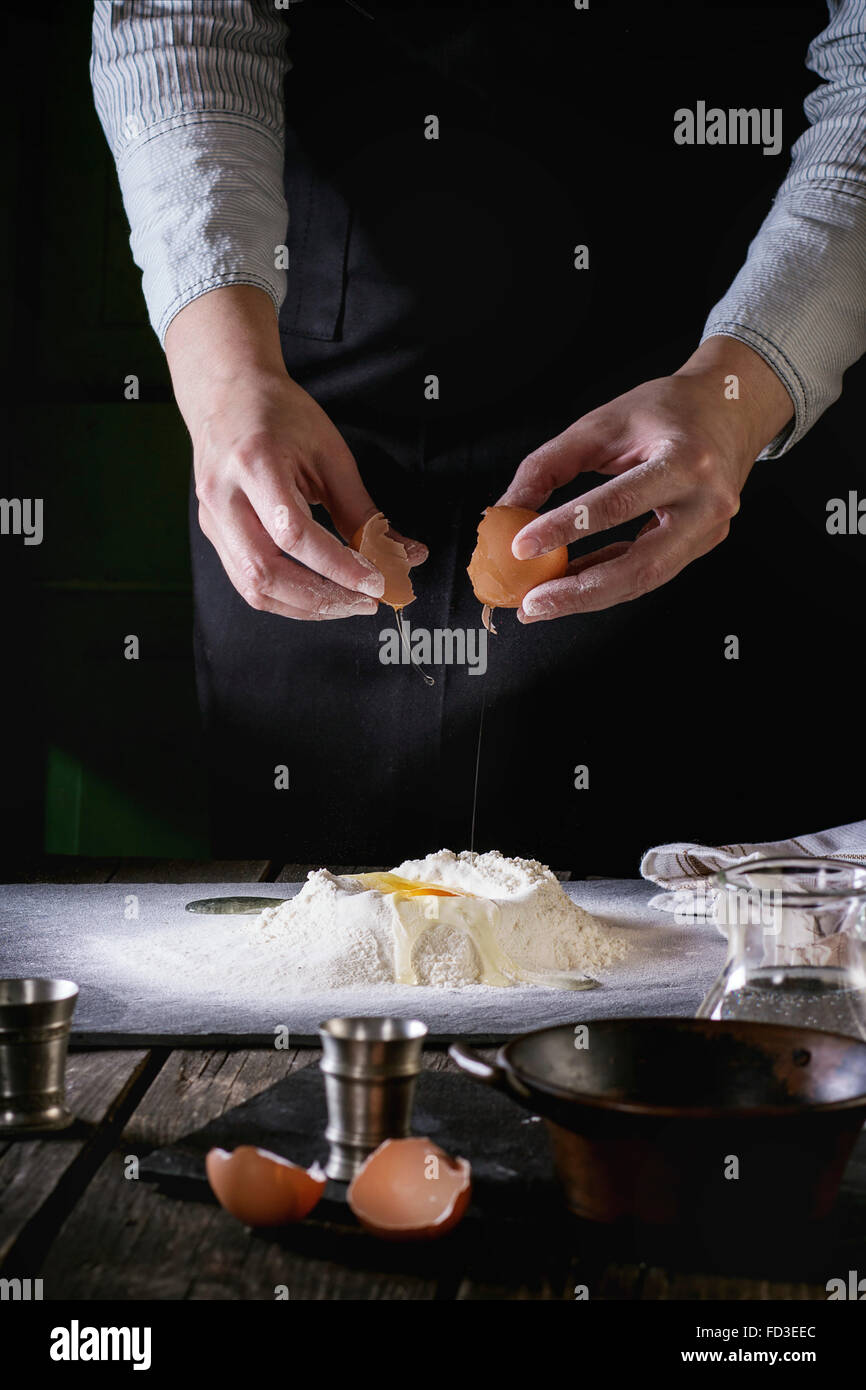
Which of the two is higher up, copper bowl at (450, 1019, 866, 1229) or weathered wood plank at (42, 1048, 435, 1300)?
copper bowl at (450, 1019, 866, 1229)

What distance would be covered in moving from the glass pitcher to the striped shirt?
0.84m

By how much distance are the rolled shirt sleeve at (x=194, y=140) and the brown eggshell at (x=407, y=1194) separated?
109 cm

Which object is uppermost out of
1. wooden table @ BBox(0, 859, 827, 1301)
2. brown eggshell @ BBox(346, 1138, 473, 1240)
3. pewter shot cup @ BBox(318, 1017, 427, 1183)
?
pewter shot cup @ BBox(318, 1017, 427, 1183)

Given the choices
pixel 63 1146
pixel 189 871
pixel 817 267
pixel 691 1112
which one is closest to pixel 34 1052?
pixel 63 1146

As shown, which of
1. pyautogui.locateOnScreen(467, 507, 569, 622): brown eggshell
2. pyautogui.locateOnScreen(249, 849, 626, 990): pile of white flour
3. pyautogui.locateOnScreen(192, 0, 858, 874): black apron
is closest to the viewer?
pyautogui.locateOnScreen(249, 849, 626, 990): pile of white flour

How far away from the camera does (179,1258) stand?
69 cm

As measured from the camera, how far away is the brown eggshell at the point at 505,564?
1.43m

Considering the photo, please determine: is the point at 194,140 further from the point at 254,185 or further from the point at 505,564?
the point at 505,564

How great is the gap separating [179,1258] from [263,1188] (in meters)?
0.05

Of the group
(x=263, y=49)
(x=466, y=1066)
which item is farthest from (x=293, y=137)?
(x=466, y=1066)

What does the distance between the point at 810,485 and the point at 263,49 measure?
0.88 metres

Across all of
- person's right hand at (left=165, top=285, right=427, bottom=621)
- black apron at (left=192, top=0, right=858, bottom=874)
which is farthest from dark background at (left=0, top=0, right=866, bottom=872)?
person's right hand at (left=165, top=285, right=427, bottom=621)

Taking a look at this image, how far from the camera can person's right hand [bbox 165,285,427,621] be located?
1.36 meters

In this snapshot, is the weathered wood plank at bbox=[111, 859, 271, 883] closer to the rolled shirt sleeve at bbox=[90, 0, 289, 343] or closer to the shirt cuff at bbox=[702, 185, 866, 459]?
the rolled shirt sleeve at bbox=[90, 0, 289, 343]
